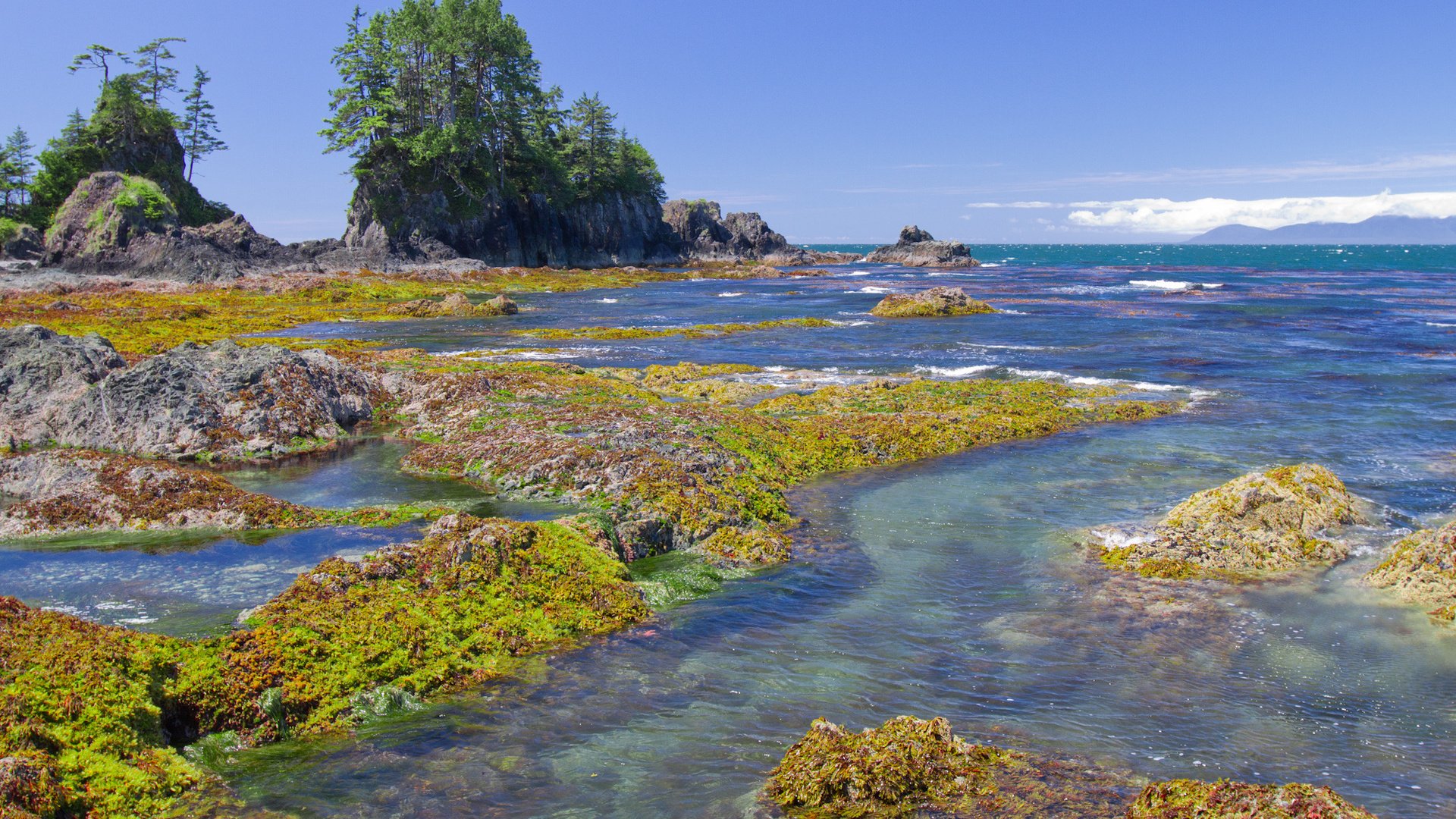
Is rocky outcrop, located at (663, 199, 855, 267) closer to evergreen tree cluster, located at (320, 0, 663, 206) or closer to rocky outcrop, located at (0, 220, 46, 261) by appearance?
evergreen tree cluster, located at (320, 0, 663, 206)

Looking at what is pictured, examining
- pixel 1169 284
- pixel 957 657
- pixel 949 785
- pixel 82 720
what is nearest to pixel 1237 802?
pixel 949 785

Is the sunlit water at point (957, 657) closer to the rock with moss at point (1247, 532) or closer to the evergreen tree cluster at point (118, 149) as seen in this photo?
the rock with moss at point (1247, 532)

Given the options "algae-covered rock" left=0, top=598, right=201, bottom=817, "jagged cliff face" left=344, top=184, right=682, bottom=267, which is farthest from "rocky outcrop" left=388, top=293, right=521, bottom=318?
"algae-covered rock" left=0, top=598, right=201, bottom=817

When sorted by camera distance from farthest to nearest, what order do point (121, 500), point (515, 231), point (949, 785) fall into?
point (515, 231) → point (121, 500) → point (949, 785)

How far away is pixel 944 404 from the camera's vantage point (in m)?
19.5

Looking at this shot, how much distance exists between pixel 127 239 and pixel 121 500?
207 ft

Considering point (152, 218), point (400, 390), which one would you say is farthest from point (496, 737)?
point (152, 218)

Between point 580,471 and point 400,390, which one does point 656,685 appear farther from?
point 400,390

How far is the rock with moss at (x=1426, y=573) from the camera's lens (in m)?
8.77

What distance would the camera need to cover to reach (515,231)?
8938 cm

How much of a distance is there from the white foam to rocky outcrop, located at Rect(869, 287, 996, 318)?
2816 cm

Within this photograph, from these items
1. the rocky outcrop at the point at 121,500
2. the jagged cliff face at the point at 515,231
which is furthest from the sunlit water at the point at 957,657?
the jagged cliff face at the point at 515,231

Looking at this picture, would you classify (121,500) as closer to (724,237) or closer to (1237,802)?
(1237,802)

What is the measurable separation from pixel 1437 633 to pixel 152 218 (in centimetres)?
7449
